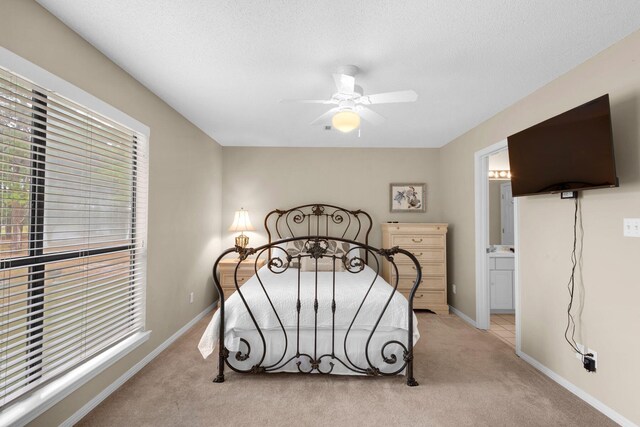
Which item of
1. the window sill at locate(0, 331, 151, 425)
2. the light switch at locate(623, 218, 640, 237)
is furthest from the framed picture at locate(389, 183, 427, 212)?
the window sill at locate(0, 331, 151, 425)

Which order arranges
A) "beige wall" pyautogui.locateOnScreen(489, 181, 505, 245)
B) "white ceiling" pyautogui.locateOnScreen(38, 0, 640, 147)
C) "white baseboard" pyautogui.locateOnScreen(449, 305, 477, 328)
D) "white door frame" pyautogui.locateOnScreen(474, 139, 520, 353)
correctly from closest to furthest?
1. "white ceiling" pyautogui.locateOnScreen(38, 0, 640, 147)
2. "white door frame" pyautogui.locateOnScreen(474, 139, 520, 353)
3. "white baseboard" pyautogui.locateOnScreen(449, 305, 477, 328)
4. "beige wall" pyautogui.locateOnScreen(489, 181, 505, 245)

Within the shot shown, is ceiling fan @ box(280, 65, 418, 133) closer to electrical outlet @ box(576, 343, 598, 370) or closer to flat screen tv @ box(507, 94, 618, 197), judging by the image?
flat screen tv @ box(507, 94, 618, 197)

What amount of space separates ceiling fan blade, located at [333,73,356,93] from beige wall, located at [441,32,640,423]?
165 cm

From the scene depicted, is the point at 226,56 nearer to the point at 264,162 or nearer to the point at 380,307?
the point at 380,307

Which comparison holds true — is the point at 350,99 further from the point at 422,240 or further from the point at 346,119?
the point at 422,240

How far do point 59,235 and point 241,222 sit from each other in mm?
2753

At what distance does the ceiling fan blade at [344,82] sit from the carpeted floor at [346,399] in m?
2.17

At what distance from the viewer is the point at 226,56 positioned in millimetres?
2172

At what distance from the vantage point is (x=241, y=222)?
4.59 meters

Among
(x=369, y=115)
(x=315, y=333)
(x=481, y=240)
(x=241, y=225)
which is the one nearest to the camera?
(x=315, y=333)

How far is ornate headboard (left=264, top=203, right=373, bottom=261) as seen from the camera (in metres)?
4.79

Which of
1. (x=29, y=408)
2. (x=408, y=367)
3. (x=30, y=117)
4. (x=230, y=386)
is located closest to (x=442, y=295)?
(x=408, y=367)

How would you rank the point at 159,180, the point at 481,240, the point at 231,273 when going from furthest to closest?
the point at 231,273 → the point at 481,240 → the point at 159,180

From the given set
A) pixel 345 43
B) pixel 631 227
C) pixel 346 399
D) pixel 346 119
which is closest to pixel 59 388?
pixel 346 399
